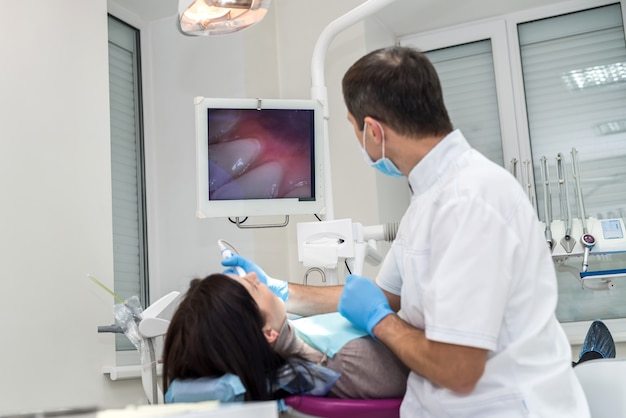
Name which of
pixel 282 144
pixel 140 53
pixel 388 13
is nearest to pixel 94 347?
pixel 282 144

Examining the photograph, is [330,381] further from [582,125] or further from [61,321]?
[582,125]

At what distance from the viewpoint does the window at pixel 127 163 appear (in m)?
3.30

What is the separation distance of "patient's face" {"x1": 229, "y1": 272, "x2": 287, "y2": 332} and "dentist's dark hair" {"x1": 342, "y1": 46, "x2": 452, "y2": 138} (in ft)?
1.47

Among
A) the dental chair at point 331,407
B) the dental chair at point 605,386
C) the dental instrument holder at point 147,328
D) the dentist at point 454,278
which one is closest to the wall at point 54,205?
the dental instrument holder at point 147,328

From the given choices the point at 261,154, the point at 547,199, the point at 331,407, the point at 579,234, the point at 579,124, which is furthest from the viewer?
the point at 579,124

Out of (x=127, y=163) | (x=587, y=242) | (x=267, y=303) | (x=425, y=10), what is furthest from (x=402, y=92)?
(x=425, y=10)

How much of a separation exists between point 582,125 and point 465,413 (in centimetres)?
243

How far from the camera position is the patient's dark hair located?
4.62 feet

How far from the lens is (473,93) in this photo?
3.73 m

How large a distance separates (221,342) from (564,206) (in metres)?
2.35

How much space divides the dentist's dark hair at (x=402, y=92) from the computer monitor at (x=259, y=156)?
1.11 meters

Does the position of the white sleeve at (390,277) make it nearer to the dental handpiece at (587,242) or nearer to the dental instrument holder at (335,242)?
the dental instrument holder at (335,242)

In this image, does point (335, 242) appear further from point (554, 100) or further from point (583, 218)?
point (554, 100)

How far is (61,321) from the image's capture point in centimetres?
229
